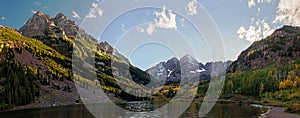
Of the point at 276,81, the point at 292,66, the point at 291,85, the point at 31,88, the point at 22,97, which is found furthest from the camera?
the point at 292,66

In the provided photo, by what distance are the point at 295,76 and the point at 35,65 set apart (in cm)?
16801

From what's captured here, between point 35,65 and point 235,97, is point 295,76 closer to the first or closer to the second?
point 235,97

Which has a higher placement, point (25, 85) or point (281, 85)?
point (25, 85)

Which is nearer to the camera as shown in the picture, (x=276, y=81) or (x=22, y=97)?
(x=22, y=97)

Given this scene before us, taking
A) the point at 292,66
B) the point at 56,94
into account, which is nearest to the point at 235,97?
the point at 292,66

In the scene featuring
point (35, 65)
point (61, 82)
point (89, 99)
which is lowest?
point (89, 99)

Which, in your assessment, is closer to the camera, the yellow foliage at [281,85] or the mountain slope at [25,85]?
the mountain slope at [25,85]

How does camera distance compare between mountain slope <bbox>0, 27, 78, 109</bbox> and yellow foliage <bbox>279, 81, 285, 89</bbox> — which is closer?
mountain slope <bbox>0, 27, 78, 109</bbox>

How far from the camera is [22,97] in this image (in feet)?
380

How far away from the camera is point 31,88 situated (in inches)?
5084

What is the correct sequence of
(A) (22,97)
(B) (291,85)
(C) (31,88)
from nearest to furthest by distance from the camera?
(A) (22,97) < (C) (31,88) < (B) (291,85)

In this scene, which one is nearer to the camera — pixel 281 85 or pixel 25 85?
pixel 25 85

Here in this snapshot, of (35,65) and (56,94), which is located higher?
(35,65)

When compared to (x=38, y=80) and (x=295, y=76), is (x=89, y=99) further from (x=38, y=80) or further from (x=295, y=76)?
(x=295, y=76)
